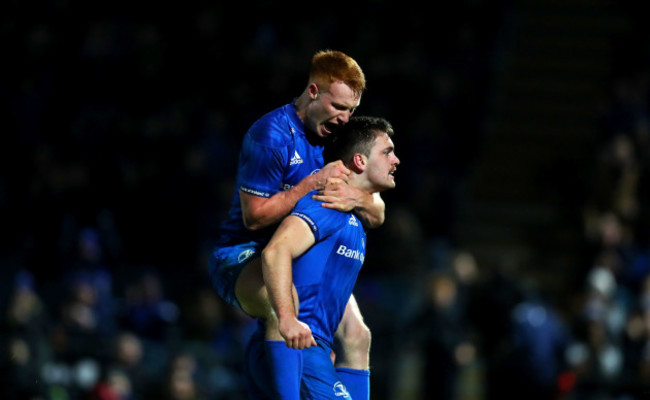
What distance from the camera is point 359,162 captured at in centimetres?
599

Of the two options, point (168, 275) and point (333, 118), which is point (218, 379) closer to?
point (168, 275)

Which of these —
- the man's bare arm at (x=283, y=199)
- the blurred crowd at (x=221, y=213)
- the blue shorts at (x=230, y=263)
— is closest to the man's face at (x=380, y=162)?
the man's bare arm at (x=283, y=199)

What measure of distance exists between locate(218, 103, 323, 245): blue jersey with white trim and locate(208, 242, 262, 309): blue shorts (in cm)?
7

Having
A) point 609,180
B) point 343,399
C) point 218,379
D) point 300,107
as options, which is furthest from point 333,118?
point 609,180

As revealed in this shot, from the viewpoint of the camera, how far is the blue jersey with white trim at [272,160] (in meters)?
5.98

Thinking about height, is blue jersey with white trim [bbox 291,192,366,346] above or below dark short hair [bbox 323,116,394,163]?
below

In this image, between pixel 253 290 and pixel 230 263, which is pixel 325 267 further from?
pixel 230 263

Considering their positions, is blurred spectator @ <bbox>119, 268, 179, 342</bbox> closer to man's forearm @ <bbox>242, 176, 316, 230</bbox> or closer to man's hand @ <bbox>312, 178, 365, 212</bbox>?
man's forearm @ <bbox>242, 176, 316, 230</bbox>

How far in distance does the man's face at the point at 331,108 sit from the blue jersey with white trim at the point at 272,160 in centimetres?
10

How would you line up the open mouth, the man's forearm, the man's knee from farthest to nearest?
1. the man's knee
2. the open mouth
3. the man's forearm

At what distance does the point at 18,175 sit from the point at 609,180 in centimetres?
703

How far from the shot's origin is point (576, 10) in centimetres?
1777

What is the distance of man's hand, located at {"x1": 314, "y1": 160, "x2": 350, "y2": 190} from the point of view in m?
5.89

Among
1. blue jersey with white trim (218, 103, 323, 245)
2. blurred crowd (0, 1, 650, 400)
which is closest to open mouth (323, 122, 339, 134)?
blue jersey with white trim (218, 103, 323, 245)
